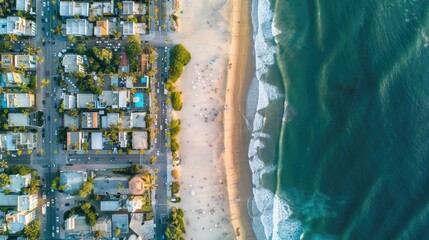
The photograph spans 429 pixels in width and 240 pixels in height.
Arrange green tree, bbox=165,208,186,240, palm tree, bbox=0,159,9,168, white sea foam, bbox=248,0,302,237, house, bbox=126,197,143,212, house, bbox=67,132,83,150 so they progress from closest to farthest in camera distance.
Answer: house, bbox=126,197,143,212 < house, bbox=67,132,83,150 < green tree, bbox=165,208,186,240 < palm tree, bbox=0,159,9,168 < white sea foam, bbox=248,0,302,237

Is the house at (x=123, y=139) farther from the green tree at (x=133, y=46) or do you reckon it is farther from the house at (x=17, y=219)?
the house at (x=17, y=219)

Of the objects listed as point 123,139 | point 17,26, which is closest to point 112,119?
point 123,139

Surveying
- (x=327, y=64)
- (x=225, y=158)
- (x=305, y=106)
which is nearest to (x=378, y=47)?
(x=327, y=64)

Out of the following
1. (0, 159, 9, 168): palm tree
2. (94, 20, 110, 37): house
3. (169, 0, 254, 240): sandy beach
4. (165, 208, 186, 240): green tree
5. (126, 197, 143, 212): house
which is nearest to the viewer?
(126, 197, 143, 212): house

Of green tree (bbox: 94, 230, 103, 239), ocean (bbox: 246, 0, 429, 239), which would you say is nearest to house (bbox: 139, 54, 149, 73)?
ocean (bbox: 246, 0, 429, 239)

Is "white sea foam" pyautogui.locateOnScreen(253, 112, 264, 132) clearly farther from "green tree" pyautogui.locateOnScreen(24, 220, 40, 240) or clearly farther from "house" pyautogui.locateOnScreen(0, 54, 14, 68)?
"house" pyautogui.locateOnScreen(0, 54, 14, 68)

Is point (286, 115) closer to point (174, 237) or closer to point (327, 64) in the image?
point (327, 64)
